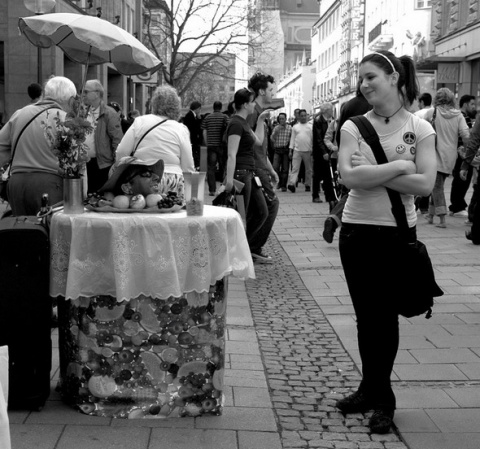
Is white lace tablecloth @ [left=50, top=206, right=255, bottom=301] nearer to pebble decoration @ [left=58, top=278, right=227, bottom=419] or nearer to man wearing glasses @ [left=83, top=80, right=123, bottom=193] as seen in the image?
pebble decoration @ [left=58, top=278, right=227, bottom=419]

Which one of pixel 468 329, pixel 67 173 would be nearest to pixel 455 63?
pixel 468 329

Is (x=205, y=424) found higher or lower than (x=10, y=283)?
lower

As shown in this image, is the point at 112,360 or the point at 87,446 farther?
the point at 112,360

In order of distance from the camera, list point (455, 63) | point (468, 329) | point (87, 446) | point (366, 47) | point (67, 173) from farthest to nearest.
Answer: point (366, 47) < point (455, 63) < point (468, 329) < point (67, 173) < point (87, 446)

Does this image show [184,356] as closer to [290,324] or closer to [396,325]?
[396,325]

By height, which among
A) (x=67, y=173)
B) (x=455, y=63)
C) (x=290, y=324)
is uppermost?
(x=455, y=63)

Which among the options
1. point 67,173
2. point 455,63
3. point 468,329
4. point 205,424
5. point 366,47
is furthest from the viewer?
point 366,47

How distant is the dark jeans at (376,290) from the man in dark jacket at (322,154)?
35.7ft

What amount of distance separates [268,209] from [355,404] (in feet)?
17.1

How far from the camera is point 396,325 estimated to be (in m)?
4.81

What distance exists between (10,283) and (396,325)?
1.98 metres

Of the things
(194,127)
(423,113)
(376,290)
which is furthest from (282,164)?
(376,290)

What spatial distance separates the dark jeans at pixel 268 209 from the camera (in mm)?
9852

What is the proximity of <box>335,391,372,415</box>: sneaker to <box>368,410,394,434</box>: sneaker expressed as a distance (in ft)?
0.58
